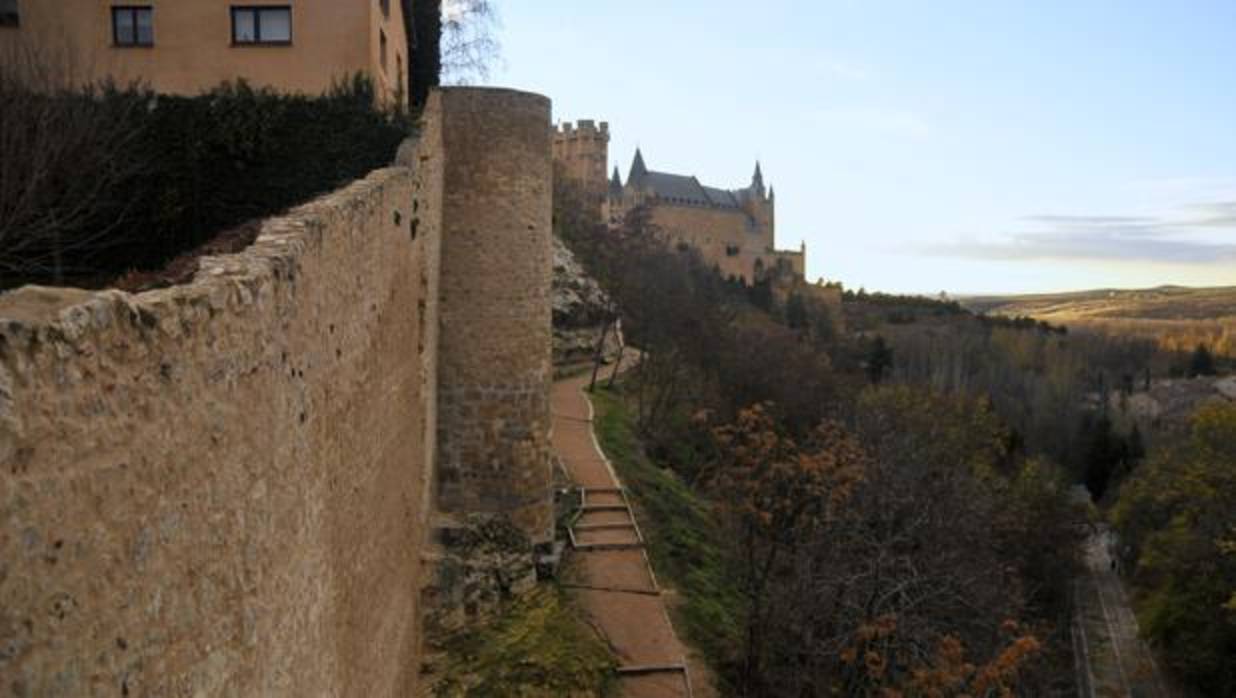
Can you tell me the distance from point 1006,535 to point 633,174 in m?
60.0

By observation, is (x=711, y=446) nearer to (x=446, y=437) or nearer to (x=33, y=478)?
(x=446, y=437)

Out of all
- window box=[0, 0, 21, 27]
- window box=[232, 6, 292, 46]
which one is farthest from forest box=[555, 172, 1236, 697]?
window box=[0, 0, 21, 27]

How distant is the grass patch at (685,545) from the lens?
16.5 m

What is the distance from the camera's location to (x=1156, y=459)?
36.8 metres

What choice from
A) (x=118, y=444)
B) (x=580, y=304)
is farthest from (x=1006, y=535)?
(x=118, y=444)

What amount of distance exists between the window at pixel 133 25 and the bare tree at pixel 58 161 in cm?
86

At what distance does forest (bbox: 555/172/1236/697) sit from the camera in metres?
15.0

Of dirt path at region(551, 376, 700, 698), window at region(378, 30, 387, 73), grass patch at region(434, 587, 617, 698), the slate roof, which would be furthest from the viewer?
the slate roof

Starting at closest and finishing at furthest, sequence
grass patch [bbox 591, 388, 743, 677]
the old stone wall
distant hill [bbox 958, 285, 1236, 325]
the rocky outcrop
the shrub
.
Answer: the old stone wall
the shrub
grass patch [bbox 591, 388, 743, 677]
the rocky outcrop
distant hill [bbox 958, 285, 1236, 325]

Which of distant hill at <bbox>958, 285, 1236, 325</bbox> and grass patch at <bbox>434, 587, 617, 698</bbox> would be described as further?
distant hill at <bbox>958, 285, 1236, 325</bbox>

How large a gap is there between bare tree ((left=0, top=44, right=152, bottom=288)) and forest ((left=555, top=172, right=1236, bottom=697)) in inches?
396

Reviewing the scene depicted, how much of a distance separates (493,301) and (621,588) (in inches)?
215

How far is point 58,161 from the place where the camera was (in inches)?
510

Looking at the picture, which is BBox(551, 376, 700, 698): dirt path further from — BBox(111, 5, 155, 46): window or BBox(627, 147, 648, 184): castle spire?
BBox(627, 147, 648, 184): castle spire
